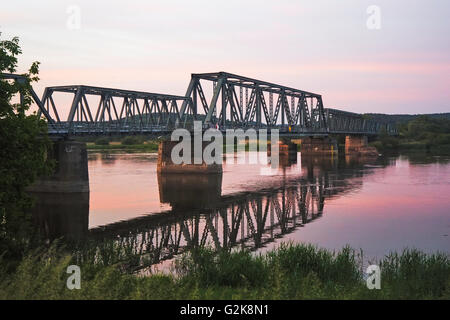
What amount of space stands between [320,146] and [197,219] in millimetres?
101893

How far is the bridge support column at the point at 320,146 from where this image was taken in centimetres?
13150

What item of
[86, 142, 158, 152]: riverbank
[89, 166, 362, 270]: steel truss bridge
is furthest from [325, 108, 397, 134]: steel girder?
[89, 166, 362, 270]: steel truss bridge

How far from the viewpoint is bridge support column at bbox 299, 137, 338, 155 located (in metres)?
132

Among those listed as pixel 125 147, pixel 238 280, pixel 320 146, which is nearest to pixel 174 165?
pixel 238 280

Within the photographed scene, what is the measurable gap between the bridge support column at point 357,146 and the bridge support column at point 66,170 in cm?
10192

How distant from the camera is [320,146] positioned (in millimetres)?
133625

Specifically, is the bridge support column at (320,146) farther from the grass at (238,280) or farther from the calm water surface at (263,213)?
the grass at (238,280)

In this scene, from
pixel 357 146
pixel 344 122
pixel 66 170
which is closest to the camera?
pixel 66 170

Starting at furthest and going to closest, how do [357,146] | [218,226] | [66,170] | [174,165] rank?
[357,146] → [174,165] → [66,170] → [218,226]

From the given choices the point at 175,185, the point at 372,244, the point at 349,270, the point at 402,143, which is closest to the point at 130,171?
the point at 175,185

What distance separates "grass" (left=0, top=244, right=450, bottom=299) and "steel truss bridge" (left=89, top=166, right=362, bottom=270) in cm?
477

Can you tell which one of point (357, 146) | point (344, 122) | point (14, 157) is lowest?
point (357, 146)

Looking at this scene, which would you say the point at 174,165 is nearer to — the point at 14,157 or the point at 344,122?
the point at 14,157

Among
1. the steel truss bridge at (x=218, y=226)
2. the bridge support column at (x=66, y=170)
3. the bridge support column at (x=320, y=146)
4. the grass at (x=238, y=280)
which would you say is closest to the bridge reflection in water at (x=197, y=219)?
the steel truss bridge at (x=218, y=226)
